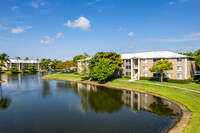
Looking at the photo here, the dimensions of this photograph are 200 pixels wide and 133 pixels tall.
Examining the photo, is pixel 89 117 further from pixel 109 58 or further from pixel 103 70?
pixel 109 58

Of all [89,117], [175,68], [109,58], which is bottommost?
[89,117]

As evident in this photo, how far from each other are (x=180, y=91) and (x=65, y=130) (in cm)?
2897

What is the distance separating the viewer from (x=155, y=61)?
155ft

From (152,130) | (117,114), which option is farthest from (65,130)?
(152,130)

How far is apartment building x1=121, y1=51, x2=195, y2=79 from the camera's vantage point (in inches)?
1657

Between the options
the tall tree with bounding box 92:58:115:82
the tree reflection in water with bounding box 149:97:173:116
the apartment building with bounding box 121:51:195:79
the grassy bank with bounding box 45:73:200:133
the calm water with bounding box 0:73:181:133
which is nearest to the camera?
the grassy bank with bounding box 45:73:200:133

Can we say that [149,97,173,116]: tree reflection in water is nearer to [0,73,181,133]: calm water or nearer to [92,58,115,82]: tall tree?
[0,73,181,133]: calm water

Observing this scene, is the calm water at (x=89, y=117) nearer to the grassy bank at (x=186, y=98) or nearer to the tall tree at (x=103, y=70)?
the grassy bank at (x=186, y=98)

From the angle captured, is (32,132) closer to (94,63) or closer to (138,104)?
(138,104)

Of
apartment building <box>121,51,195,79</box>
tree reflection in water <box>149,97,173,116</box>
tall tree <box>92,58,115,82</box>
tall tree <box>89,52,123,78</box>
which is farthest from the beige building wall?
tree reflection in water <box>149,97,173,116</box>

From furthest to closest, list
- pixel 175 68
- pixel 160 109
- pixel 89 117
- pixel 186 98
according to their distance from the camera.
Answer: pixel 175 68, pixel 186 98, pixel 160 109, pixel 89 117

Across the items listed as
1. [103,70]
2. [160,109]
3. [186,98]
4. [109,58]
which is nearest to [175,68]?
[186,98]

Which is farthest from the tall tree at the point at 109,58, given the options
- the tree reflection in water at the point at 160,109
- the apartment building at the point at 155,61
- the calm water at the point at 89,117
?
the tree reflection in water at the point at 160,109

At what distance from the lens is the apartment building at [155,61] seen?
138ft
